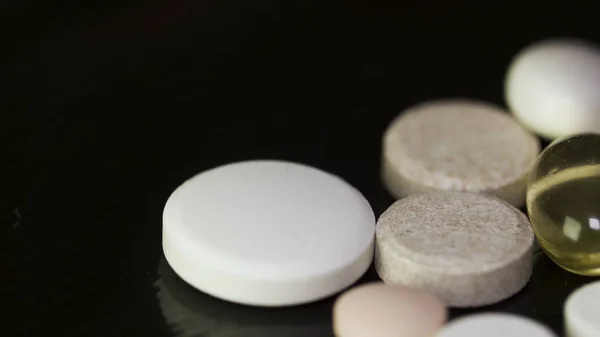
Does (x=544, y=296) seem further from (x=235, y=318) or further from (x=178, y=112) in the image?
(x=178, y=112)

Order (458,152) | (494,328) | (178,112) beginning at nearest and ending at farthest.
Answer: (494,328) → (458,152) → (178,112)

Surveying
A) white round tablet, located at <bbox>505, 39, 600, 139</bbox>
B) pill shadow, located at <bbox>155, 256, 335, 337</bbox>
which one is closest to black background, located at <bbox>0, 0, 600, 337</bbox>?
pill shadow, located at <bbox>155, 256, 335, 337</bbox>

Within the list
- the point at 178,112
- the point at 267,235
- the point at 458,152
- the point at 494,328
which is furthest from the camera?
the point at 178,112

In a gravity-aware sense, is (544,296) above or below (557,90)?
below

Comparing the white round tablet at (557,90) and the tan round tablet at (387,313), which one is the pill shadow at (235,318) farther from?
the white round tablet at (557,90)

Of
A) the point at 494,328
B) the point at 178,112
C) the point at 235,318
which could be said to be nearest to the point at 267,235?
the point at 235,318

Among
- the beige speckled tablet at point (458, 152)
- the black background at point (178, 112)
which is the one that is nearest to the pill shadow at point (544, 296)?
the black background at point (178, 112)

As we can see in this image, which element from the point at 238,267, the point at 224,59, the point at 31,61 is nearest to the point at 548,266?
the point at 238,267

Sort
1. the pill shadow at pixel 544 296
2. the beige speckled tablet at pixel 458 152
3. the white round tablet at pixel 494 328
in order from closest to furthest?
the white round tablet at pixel 494 328 < the pill shadow at pixel 544 296 < the beige speckled tablet at pixel 458 152
